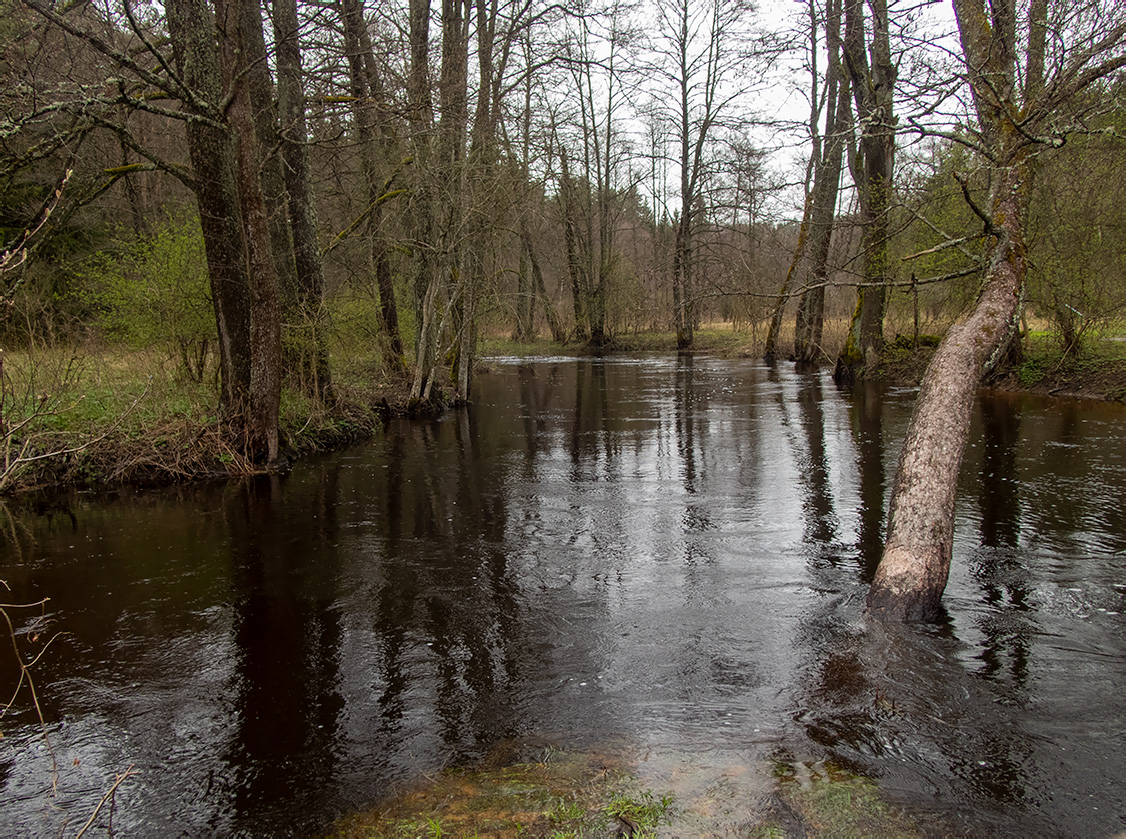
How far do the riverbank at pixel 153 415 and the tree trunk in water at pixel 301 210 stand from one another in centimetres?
76

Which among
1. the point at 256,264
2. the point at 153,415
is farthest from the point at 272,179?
the point at 153,415

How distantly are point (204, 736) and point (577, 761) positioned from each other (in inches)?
93.0

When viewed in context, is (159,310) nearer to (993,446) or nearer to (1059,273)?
(993,446)

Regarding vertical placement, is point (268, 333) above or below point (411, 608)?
above

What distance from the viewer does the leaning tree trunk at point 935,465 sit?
5.41 metres

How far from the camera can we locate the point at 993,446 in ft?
37.6

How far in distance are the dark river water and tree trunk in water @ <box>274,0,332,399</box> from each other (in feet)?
10.9

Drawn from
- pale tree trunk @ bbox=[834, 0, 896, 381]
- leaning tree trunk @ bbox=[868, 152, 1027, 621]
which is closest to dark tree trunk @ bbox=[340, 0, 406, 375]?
pale tree trunk @ bbox=[834, 0, 896, 381]

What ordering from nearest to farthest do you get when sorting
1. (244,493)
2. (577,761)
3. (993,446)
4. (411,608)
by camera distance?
(577,761), (411,608), (244,493), (993,446)

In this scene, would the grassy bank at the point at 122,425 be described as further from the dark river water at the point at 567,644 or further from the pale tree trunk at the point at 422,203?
the pale tree trunk at the point at 422,203

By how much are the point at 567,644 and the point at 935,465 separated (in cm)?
317

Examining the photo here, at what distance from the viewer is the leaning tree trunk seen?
213 inches

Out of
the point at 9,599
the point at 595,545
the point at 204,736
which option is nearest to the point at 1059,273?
the point at 595,545

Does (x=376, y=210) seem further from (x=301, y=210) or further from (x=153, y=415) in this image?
(x=153, y=415)
